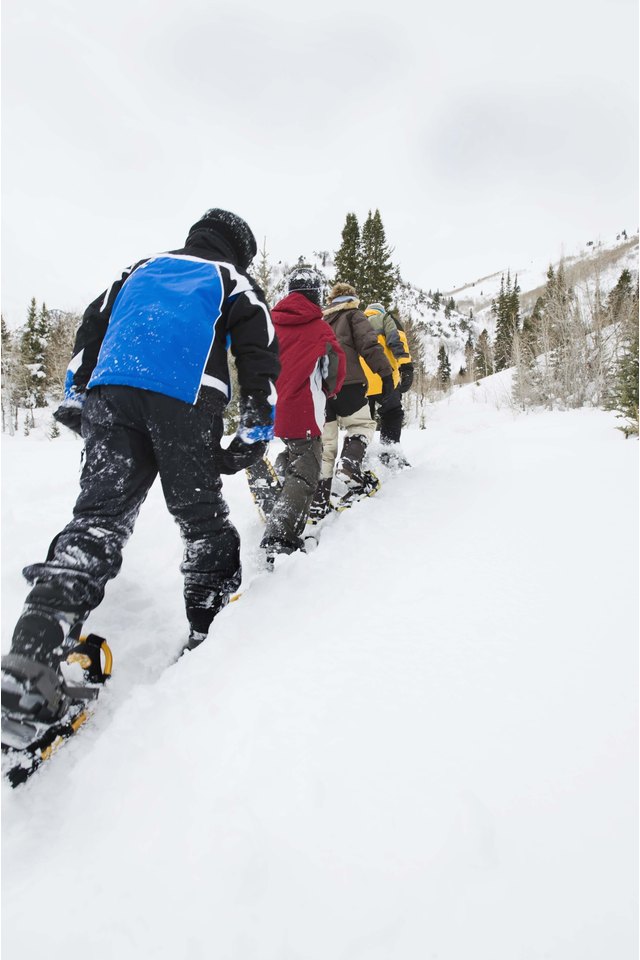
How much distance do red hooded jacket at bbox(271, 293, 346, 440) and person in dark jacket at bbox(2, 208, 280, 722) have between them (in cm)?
100

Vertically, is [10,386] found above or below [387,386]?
Answer: above

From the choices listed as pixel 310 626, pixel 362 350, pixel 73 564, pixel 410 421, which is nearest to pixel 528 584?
pixel 310 626

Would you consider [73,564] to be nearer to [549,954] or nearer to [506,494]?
[549,954]

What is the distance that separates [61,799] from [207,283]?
6.20 ft

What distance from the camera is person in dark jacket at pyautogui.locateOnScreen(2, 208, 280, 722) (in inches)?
63.7

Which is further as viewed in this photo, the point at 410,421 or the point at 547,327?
the point at 410,421

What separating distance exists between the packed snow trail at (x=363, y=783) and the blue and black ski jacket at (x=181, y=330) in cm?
105

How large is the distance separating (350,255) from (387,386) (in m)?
21.0

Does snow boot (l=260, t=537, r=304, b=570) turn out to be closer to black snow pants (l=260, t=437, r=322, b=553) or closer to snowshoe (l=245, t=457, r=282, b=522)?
black snow pants (l=260, t=437, r=322, b=553)

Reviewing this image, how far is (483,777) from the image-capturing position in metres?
1.09

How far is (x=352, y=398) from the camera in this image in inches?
162

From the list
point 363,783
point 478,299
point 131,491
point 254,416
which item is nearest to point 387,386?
point 254,416

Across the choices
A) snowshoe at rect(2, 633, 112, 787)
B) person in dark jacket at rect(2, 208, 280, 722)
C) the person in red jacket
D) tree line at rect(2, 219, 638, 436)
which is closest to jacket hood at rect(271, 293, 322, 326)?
the person in red jacket

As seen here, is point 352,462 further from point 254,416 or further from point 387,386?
point 254,416
